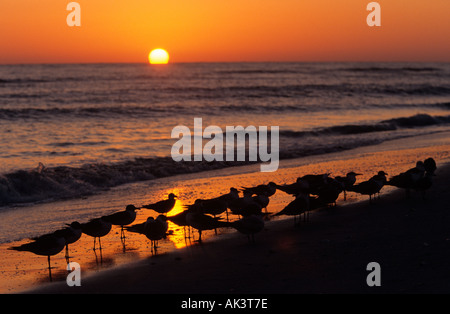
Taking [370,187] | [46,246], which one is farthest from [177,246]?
[370,187]

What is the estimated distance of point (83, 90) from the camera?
52281 millimetres

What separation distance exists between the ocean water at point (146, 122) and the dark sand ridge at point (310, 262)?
22.5 feet

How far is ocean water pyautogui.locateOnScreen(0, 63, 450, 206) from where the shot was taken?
1656 centimetres

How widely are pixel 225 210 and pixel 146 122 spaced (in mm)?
20860

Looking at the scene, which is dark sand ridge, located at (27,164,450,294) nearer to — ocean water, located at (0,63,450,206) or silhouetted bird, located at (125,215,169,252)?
silhouetted bird, located at (125,215,169,252)

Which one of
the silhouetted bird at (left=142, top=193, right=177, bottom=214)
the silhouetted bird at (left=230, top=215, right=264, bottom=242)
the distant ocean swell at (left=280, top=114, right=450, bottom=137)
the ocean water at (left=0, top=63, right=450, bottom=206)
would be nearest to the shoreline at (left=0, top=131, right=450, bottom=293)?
the silhouetted bird at (left=230, top=215, right=264, bottom=242)

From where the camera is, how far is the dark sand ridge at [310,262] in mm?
6949

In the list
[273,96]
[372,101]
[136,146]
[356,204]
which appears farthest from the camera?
[273,96]

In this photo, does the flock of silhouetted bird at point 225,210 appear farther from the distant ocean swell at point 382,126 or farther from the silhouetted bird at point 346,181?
the distant ocean swell at point 382,126

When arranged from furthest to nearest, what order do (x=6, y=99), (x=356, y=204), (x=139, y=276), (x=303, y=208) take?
1. (x=6, y=99)
2. (x=356, y=204)
3. (x=303, y=208)
4. (x=139, y=276)

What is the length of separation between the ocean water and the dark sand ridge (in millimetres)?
6850
